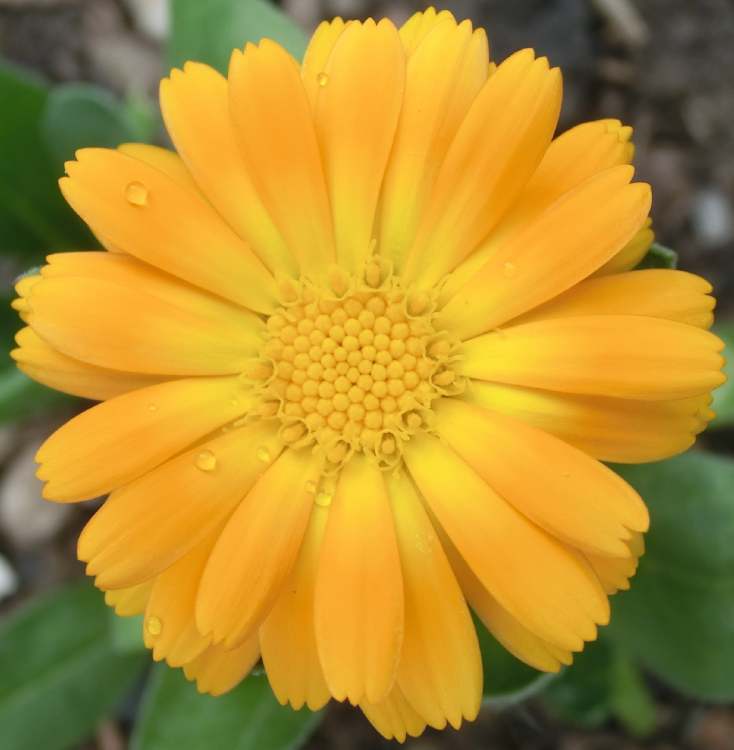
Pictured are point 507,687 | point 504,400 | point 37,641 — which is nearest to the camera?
point 504,400

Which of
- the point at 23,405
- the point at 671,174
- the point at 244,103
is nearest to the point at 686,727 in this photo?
the point at 671,174

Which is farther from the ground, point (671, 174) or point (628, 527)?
point (628, 527)

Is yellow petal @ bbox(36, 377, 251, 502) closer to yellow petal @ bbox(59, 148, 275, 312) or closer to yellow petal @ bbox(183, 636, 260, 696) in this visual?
yellow petal @ bbox(59, 148, 275, 312)

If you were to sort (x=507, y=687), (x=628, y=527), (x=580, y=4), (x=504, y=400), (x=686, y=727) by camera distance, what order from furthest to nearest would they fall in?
1. (x=580, y=4)
2. (x=686, y=727)
3. (x=507, y=687)
4. (x=504, y=400)
5. (x=628, y=527)

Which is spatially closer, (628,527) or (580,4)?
(628,527)

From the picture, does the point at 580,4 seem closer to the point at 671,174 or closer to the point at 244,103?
the point at 671,174

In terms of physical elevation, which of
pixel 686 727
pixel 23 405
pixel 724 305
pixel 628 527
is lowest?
pixel 686 727

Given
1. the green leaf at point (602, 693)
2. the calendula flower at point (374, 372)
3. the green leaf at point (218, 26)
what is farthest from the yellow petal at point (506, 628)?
the green leaf at point (218, 26)

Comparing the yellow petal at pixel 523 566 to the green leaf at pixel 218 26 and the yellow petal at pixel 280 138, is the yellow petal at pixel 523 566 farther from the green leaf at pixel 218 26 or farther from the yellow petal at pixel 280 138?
the green leaf at pixel 218 26
